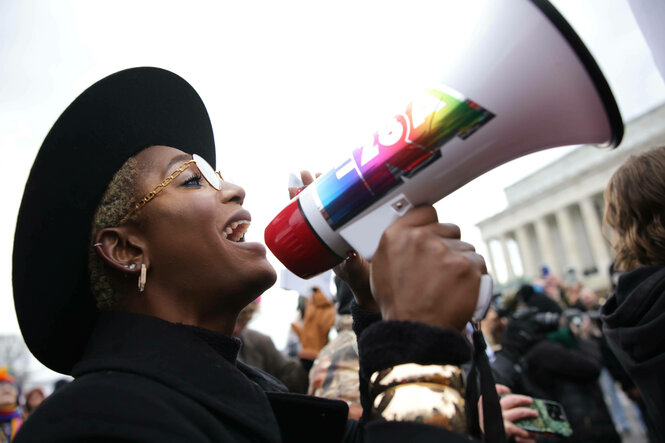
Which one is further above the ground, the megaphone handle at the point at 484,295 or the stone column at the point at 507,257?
the megaphone handle at the point at 484,295

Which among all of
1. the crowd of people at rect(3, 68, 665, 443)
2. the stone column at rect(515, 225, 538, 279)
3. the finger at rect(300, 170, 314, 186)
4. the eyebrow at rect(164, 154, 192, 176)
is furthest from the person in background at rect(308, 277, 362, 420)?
the stone column at rect(515, 225, 538, 279)

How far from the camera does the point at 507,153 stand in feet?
4.15

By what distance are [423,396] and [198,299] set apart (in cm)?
80

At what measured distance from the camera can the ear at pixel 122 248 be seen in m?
1.46

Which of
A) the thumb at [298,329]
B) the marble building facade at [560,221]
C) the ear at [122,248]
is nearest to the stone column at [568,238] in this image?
the marble building facade at [560,221]

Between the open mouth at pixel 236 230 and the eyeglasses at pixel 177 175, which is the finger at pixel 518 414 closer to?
the open mouth at pixel 236 230

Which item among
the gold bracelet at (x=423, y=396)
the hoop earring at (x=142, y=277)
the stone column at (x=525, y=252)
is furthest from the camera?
the stone column at (x=525, y=252)

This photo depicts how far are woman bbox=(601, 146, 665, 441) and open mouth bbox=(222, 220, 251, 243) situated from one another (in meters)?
1.80

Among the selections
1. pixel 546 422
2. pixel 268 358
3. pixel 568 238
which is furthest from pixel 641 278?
pixel 568 238

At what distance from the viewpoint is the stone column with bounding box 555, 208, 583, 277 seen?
42.8 m

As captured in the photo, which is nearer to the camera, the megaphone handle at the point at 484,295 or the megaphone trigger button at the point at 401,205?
the megaphone handle at the point at 484,295

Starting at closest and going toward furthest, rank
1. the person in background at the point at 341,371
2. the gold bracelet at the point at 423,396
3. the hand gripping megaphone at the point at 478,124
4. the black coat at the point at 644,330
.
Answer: the gold bracelet at the point at 423,396
the hand gripping megaphone at the point at 478,124
the black coat at the point at 644,330
the person in background at the point at 341,371

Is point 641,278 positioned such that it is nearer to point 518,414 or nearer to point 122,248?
point 518,414

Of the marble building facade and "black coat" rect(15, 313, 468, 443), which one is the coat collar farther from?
the marble building facade
